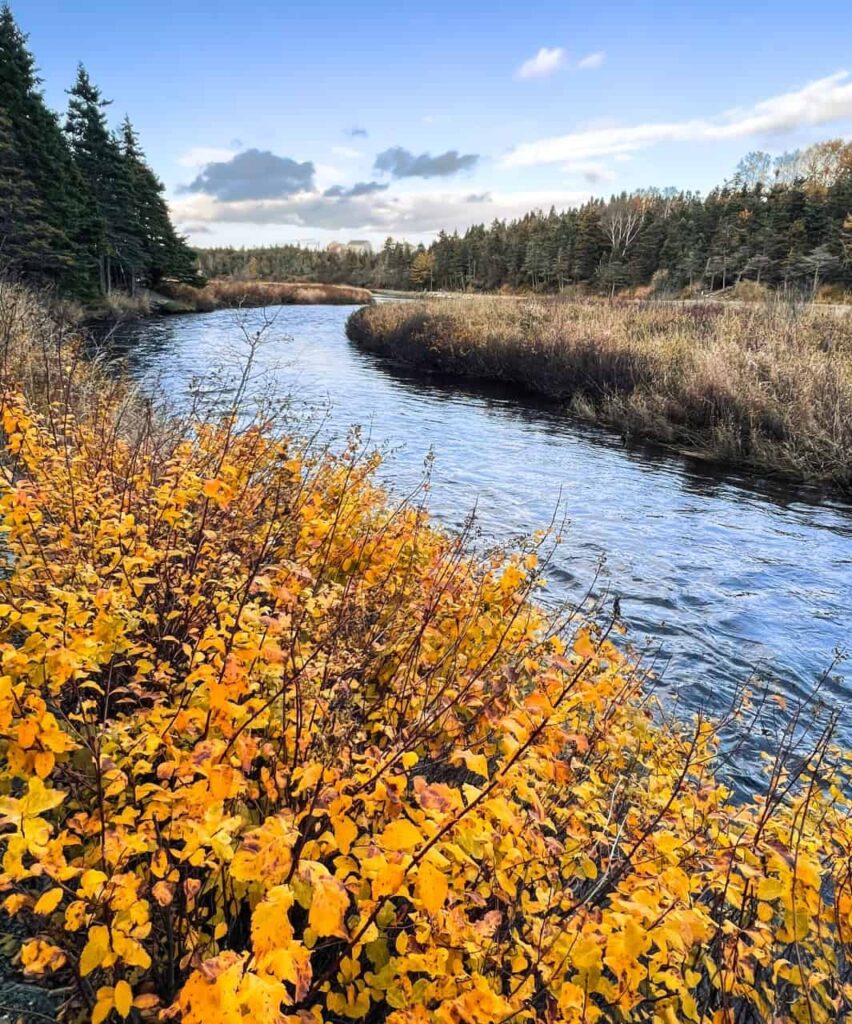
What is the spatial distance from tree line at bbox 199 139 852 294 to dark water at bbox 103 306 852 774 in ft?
50.6

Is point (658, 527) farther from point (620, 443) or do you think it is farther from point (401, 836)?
point (401, 836)

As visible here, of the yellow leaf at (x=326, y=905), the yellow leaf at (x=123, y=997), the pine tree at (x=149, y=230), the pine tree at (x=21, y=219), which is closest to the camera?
the yellow leaf at (x=326, y=905)

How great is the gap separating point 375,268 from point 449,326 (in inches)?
3319

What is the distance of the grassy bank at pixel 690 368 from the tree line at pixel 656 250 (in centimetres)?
794

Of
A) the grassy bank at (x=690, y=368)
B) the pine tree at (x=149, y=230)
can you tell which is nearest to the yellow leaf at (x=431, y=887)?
the grassy bank at (x=690, y=368)

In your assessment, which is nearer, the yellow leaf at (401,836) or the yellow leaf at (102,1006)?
the yellow leaf at (401,836)

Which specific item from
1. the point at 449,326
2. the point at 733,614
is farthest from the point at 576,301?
the point at 733,614

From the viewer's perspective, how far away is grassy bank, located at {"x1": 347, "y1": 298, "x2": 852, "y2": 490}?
1312 cm

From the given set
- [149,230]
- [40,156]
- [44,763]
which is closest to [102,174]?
[149,230]

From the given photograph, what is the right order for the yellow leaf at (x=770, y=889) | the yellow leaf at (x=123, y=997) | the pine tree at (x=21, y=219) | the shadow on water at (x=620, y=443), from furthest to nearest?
the pine tree at (x=21, y=219) < the shadow on water at (x=620, y=443) < the yellow leaf at (x=770, y=889) < the yellow leaf at (x=123, y=997)

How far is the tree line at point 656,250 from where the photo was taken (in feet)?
151

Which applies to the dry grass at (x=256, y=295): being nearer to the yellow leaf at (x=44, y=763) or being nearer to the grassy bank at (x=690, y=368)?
the grassy bank at (x=690, y=368)

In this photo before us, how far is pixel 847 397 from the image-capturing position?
41.8 feet

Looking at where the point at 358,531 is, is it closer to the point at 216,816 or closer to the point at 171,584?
the point at 171,584
